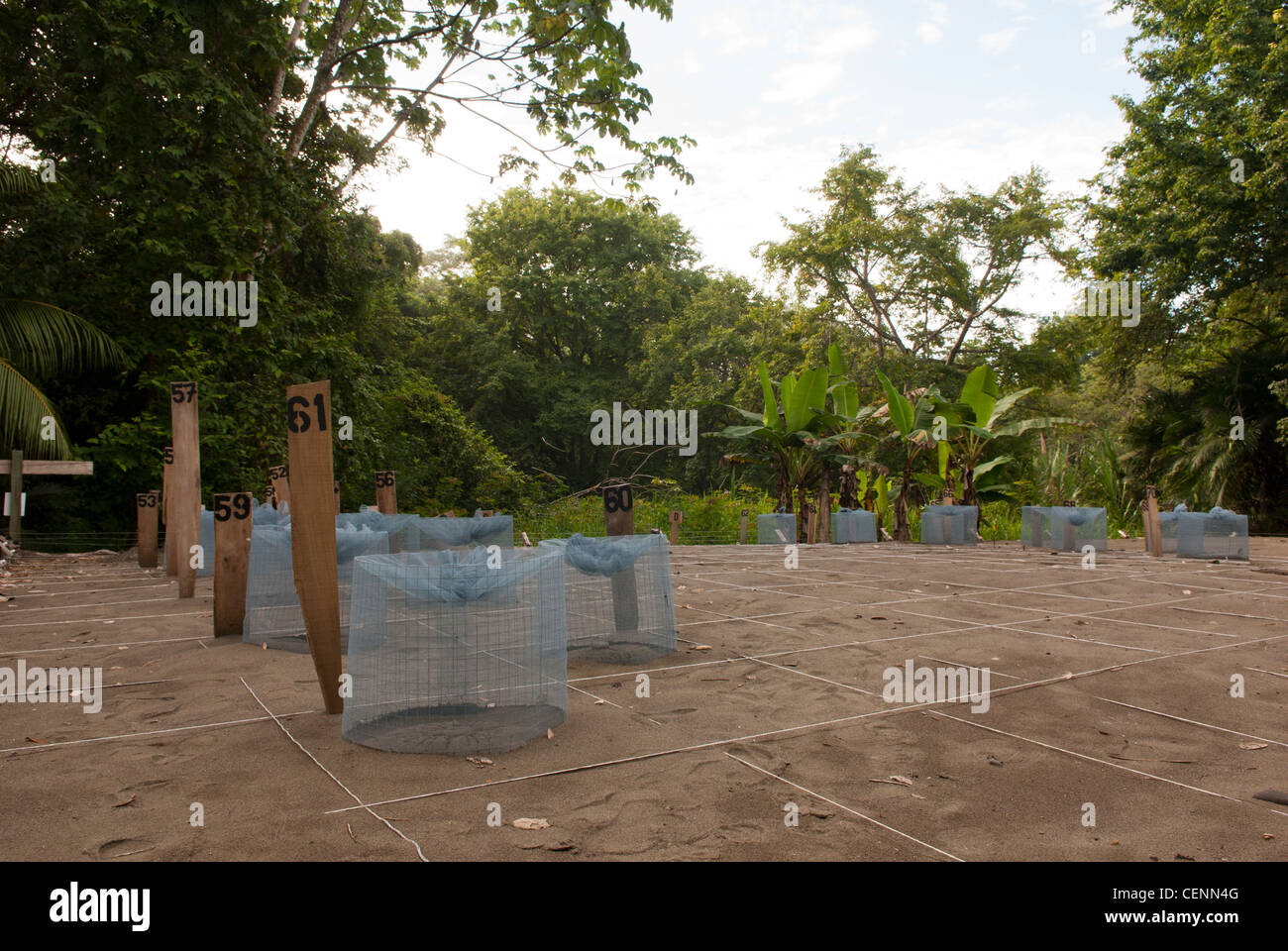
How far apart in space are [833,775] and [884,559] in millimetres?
7707

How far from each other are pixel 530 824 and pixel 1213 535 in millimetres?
10964

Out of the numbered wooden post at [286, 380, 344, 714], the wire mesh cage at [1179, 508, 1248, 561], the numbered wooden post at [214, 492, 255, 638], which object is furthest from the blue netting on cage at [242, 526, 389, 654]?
the wire mesh cage at [1179, 508, 1248, 561]

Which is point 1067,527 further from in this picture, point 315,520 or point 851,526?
point 315,520

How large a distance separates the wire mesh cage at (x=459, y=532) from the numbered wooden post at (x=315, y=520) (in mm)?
2559

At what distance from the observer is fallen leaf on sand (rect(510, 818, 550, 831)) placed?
2.39m

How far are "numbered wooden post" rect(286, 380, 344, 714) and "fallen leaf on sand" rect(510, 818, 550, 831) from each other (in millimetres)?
1486

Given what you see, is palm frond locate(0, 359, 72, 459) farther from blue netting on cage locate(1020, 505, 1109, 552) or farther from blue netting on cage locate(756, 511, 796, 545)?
blue netting on cage locate(1020, 505, 1109, 552)

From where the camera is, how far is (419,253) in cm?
2638

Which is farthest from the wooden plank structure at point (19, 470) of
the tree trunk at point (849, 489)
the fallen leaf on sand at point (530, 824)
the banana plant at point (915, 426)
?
the banana plant at point (915, 426)
